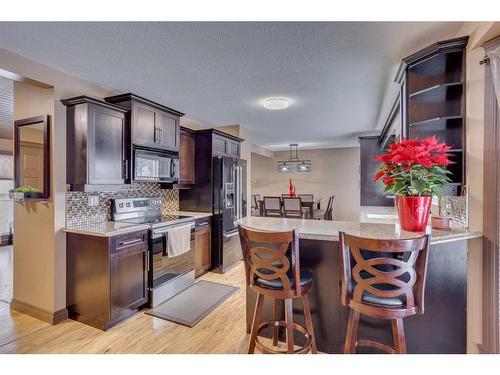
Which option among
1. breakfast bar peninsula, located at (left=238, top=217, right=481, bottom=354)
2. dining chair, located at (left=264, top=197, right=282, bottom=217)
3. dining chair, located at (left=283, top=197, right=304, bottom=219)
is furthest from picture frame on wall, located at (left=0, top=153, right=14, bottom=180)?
breakfast bar peninsula, located at (left=238, top=217, right=481, bottom=354)

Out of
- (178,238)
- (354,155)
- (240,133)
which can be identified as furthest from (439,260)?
(354,155)

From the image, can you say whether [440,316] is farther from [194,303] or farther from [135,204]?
[135,204]

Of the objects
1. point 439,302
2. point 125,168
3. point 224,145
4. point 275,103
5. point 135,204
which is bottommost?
point 439,302

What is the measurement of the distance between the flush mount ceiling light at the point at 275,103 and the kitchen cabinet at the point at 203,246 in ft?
6.07

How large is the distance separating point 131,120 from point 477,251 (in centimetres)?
331

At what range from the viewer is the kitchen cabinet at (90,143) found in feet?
8.36

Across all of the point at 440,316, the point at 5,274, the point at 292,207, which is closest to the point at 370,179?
the point at 292,207

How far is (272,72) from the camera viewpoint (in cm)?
258

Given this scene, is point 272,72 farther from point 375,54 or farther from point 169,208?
point 169,208

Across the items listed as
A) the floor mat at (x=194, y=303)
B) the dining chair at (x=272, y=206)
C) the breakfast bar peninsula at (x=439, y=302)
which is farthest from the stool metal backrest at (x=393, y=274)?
the dining chair at (x=272, y=206)

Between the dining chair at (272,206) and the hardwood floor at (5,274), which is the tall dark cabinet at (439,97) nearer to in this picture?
the dining chair at (272,206)

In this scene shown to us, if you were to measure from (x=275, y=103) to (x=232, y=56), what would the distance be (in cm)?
135

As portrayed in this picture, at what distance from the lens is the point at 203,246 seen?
154 inches
